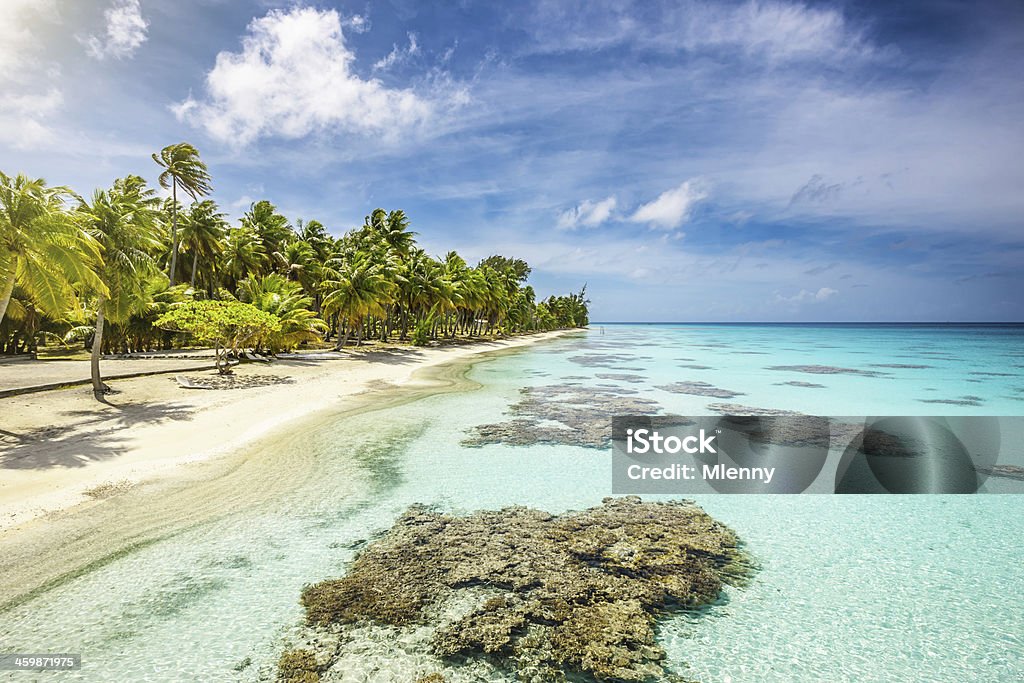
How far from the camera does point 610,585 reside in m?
5.64

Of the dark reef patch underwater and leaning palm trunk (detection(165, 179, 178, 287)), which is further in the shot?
leaning palm trunk (detection(165, 179, 178, 287))

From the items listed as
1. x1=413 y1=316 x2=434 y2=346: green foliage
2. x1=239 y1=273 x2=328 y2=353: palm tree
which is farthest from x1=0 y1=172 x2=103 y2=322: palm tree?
x1=413 y1=316 x2=434 y2=346: green foliage

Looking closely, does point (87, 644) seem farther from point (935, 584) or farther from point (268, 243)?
point (268, 243)

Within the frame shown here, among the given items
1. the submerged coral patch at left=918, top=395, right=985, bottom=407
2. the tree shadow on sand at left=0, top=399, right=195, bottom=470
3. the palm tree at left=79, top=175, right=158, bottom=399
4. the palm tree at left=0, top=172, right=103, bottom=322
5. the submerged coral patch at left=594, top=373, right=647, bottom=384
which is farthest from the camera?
the submerged coral patch at left=594, top=373, right=647, bottom=384

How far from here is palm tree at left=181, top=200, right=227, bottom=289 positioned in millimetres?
39188

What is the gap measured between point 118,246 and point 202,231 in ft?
99.7

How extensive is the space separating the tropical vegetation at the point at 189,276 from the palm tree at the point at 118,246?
0.04 metres

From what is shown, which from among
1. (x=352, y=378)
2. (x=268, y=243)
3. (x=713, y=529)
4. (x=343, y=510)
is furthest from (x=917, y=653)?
(x=268, y=243)

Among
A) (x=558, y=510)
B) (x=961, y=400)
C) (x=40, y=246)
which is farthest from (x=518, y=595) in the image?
(x=961, y=400)

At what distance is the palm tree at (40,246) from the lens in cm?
988

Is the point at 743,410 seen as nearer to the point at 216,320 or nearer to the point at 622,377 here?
the point at 622,377

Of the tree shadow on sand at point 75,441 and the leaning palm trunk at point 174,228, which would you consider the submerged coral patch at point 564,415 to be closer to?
the tree shadow on sand at point 75,441

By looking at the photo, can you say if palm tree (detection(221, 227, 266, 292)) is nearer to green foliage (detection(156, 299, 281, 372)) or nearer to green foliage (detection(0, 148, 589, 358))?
green foliage (detection(0, 148, 589, 358))

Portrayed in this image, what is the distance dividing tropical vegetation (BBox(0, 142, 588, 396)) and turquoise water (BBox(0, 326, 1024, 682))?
7.18 meters
